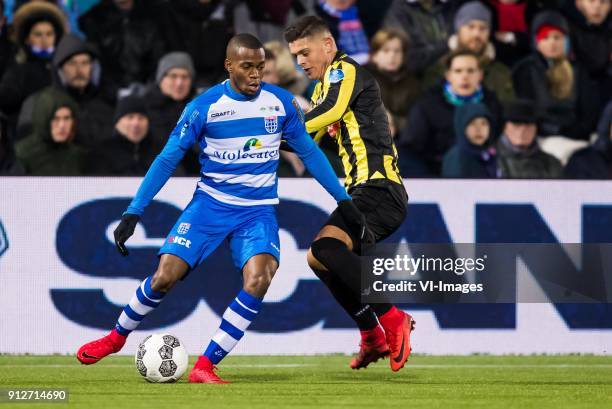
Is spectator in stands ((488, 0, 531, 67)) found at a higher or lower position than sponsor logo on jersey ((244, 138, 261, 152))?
lower

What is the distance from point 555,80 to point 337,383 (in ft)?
19.4

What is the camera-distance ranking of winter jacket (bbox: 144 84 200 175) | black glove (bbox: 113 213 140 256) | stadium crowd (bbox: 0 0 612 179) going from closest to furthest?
black glove (bbox: 113 213 140 256) < stadium crowd (bbox: 0 0 612 179) < winter jacket (bbox: 144 84 200 175)

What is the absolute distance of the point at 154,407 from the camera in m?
6.40

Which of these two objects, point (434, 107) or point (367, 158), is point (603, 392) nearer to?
point (367, 158)

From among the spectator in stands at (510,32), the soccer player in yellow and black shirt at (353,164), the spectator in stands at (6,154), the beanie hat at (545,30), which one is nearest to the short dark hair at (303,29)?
the soccer player in yellow and black shirt at (353,164)

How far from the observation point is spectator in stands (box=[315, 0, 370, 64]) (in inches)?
490

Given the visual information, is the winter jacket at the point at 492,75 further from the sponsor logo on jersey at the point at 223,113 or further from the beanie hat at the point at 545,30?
the sponsor logo on jersey at the point at 223,113

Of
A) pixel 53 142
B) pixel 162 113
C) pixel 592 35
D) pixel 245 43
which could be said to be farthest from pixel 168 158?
pixel 592 35

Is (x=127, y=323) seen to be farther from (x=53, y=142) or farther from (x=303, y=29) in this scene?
(x=53, y=142)

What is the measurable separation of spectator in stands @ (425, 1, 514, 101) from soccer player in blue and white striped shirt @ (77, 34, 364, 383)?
481 cm

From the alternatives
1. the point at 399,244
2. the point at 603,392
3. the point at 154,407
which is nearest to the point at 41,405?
the point at 154,407

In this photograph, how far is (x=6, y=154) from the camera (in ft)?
37.2

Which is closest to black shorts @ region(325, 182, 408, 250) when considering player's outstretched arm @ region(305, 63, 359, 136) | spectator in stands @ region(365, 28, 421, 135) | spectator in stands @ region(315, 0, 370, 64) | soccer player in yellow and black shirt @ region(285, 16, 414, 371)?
soccer player in yellow and black shirt @ region(285, 16, 414, 371)

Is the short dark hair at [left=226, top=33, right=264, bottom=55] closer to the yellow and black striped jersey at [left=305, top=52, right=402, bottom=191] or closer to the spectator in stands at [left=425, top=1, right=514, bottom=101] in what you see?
the yellow and black striped jersey at [left=305, top=52, right=402, bottom=191]
